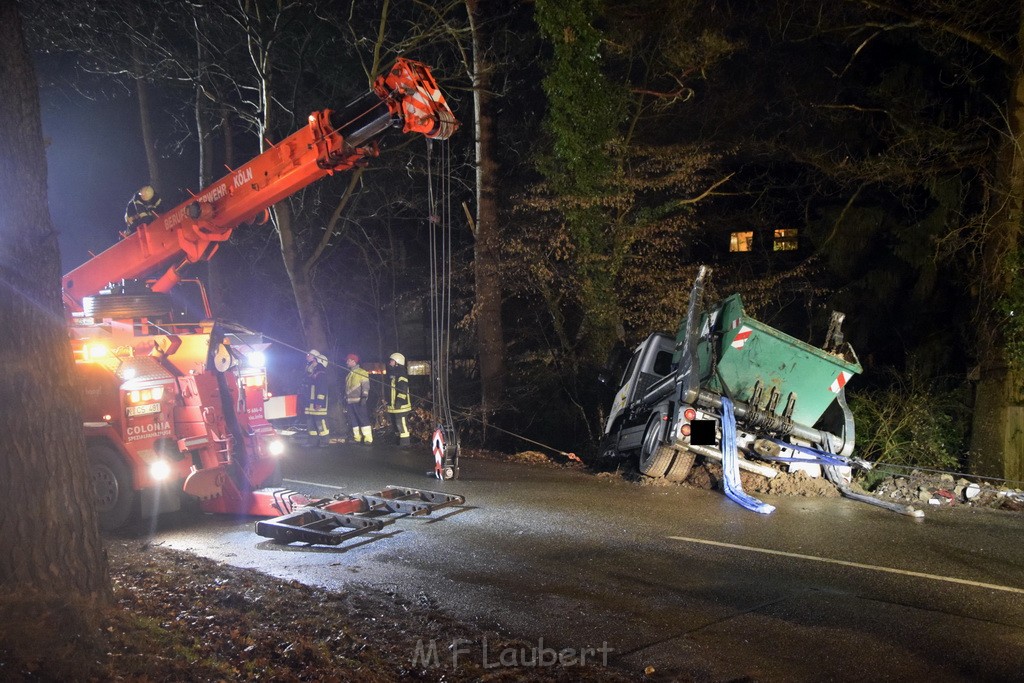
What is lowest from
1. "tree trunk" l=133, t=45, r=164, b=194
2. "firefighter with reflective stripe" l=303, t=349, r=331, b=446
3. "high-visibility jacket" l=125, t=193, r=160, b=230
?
"firefighter with reflective stripe" l=303, t=349, r=331, b=446

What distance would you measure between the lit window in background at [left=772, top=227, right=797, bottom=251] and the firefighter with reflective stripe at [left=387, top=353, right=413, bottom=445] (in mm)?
8748

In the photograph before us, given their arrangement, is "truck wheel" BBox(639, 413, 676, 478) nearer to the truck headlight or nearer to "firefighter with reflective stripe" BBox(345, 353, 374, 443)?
the truck headlight

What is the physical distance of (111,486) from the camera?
816 cm

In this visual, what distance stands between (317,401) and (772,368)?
822 centimetres

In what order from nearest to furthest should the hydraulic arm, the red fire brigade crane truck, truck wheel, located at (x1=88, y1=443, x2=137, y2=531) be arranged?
1. the hydraulic arm
2. the red fire brigade crane truck
3. truck wheel, located at (x1=88, y1=443, x2=137, y2=531)

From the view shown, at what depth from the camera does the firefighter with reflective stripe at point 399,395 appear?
44.8ft

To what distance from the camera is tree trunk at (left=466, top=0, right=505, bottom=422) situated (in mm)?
15266

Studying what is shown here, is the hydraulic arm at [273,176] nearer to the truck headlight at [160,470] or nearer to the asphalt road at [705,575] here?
the truck headlight at [160,470]

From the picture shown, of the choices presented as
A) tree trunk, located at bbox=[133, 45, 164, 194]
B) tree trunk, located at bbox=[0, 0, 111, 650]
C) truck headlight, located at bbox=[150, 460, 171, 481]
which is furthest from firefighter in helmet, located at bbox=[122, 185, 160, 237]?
tree trunk, located at bbox=[133, 45, 164, 194]

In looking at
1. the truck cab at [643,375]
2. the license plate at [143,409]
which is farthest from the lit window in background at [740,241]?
the license plate at [143,409]

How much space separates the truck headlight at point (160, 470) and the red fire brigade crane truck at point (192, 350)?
0.01 metres

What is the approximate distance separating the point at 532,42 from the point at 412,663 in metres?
13.7

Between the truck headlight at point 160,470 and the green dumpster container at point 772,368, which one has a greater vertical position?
the green dumpster container at point 772,368

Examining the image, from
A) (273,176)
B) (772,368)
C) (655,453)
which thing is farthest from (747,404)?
(273,176)
